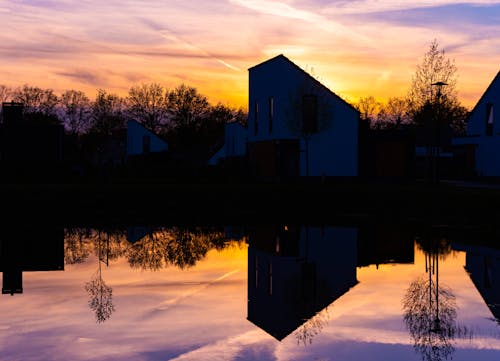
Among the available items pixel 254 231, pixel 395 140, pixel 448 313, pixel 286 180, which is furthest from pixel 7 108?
pixel 448 313

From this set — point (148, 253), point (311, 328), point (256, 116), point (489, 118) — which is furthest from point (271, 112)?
point (311, 328)

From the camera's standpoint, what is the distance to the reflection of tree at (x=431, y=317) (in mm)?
8656

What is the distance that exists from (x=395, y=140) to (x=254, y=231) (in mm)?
40568

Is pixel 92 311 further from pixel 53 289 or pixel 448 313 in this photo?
pixel 448 313

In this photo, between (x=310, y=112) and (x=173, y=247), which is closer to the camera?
(x=173, y=247)

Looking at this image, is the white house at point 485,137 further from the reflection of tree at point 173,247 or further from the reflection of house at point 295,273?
the reflection of tree at point 173,247

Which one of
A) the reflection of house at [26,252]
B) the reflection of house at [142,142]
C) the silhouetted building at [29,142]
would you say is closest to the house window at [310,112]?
the silhouetted building at [29,142]

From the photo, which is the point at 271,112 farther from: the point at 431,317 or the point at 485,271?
the point at 431,317

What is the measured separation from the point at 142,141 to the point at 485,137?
49826 mm

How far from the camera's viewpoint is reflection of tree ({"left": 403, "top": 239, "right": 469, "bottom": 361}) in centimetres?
866

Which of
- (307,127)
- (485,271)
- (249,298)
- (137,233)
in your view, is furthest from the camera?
(307,127)

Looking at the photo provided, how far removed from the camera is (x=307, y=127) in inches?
2319

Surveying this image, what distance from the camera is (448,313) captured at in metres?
10.8

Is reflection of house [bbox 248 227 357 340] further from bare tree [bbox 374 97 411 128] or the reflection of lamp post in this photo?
bare tree [bbox 374 97 411 128]
